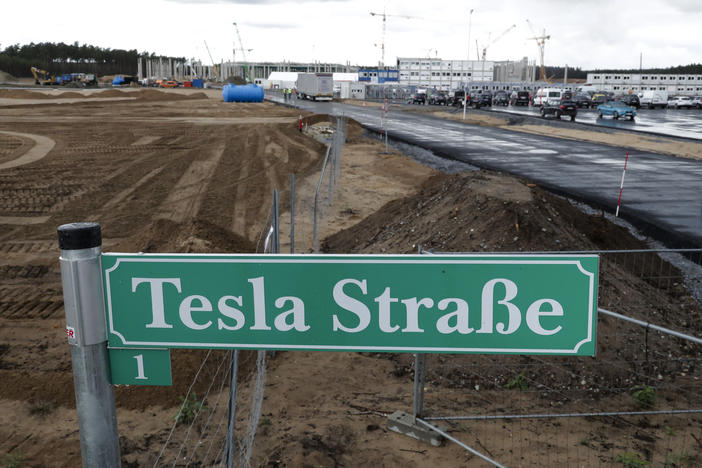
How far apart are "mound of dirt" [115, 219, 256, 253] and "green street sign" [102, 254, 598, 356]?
8608 millimetres

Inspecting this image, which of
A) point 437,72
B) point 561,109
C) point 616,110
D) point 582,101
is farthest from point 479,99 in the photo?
point 437,72

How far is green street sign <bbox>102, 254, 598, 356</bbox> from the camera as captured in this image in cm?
219

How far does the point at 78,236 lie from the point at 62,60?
20409cm

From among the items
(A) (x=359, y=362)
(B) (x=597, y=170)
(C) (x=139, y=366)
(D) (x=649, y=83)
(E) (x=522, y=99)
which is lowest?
(A) (x=359, y=362)

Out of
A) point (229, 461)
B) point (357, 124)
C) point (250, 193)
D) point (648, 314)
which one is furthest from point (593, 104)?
point (229, 461)

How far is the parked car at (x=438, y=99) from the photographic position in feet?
244

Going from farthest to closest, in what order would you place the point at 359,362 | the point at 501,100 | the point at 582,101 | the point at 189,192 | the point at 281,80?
the point at 281,80
the point at 501,100
the point at 582,101
the point at 189,192
the point at 359,362

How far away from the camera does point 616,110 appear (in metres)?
50.8

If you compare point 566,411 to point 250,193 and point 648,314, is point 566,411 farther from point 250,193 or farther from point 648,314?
point 250,193

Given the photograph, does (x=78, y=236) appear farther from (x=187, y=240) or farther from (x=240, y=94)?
(x=240, y=94)

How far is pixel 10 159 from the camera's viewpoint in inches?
958

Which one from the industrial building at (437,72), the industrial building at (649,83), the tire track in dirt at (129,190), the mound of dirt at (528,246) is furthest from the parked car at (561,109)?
the industrial building at (437,72)

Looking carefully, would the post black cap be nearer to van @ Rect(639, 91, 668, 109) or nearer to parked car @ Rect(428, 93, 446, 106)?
parked car @ Rect(428, 93, 446, 106)

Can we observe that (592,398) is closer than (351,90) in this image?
Yes
